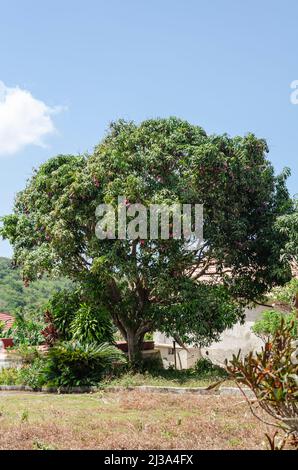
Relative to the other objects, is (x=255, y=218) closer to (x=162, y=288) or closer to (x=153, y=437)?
(x=162, y=288)

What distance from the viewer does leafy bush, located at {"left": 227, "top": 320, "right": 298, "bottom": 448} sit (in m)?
5.69

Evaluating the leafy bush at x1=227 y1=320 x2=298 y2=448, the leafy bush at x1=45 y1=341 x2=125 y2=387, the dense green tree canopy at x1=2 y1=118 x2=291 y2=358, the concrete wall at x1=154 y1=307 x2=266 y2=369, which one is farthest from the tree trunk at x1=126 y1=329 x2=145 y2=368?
the leafy bush at x1=227 y1=320 x2=298 y2=448

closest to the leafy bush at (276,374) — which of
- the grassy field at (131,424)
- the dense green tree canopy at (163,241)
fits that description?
the grassy field at (131,424)

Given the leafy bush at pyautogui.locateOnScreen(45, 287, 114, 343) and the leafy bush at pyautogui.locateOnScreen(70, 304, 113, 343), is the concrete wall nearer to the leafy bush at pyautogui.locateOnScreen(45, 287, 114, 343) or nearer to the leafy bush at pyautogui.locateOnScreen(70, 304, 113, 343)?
the leafy bush at pyautogui.locateOnScreen(70, 304, 113, 343)

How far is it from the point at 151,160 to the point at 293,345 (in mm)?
12678

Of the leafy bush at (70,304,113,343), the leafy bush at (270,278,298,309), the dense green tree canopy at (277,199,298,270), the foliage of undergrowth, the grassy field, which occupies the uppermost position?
Answer: the dense green tree canopy at (277,199,298,270)

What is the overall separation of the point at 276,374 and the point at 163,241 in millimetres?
11970

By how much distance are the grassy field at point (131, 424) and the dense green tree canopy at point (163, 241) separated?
4860mm

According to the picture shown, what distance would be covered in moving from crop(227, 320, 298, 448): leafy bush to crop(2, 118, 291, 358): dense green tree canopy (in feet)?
37.1

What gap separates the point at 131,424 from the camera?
973 centimetres

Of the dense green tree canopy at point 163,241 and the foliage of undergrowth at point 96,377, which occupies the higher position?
the dense green tree canopy at point 163,241

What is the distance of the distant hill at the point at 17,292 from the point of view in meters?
57.0

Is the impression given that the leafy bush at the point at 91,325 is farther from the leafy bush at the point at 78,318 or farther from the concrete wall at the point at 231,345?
the concrete wall at the point at 231,345

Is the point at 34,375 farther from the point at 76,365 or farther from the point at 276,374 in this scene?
the point at 276,374
